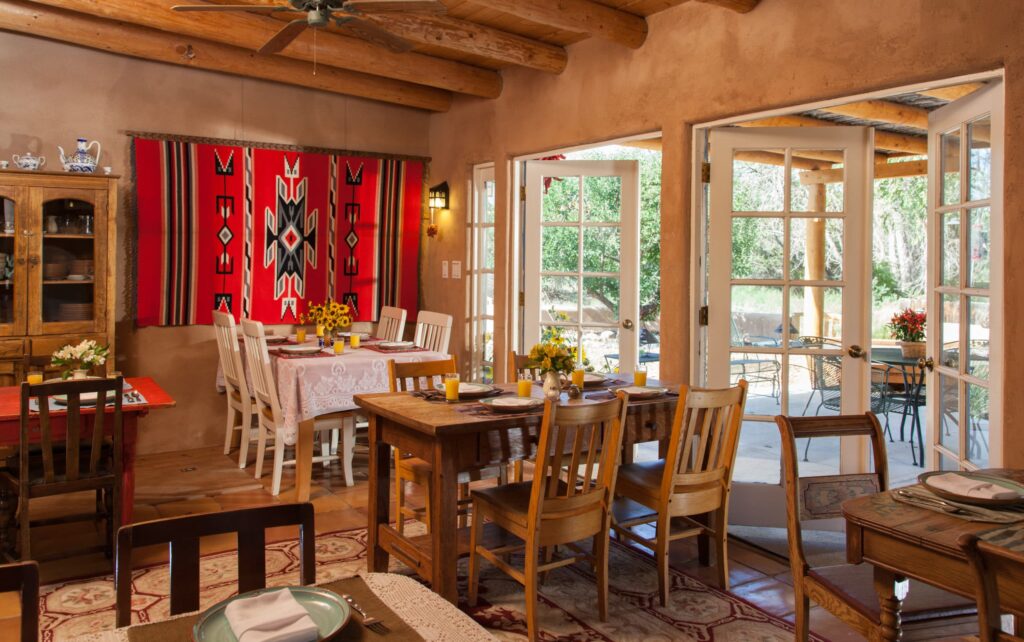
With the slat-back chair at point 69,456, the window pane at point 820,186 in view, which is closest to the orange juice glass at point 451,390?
the slat-back chair at point 69,456

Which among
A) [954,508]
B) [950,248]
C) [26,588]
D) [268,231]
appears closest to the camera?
[26,588]

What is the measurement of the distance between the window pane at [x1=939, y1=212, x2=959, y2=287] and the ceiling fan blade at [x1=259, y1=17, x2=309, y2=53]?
2.79 meters

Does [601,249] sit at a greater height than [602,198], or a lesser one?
lesser

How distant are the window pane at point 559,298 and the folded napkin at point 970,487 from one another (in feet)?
11.1

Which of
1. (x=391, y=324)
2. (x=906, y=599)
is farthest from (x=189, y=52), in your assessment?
(x=906, y=599)

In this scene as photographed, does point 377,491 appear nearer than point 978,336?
No

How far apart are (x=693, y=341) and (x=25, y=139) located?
4352mm

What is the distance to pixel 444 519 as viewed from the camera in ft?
9.44

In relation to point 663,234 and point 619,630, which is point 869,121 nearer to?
point 663,234

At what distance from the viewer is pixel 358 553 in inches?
144

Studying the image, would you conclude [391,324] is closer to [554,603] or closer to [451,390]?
[451,390]

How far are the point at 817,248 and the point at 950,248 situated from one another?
68cm

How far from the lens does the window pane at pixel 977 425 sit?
3123 mm

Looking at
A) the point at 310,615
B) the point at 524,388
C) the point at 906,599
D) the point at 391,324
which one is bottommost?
the point at 906,599
